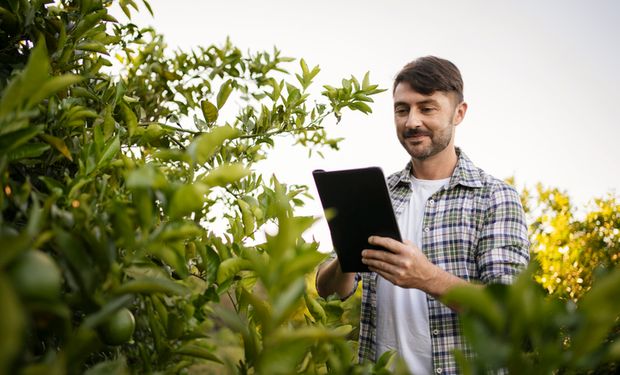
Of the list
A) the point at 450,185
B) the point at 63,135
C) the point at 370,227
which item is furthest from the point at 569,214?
the point at 63,135

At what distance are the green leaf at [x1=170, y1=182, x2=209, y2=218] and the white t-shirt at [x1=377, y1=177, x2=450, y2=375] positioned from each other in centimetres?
168

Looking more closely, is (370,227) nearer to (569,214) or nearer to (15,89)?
(15,89)

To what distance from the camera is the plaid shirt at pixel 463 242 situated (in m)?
2.11

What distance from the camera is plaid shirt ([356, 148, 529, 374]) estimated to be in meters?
2.11

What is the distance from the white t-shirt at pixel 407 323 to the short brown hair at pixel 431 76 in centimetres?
68

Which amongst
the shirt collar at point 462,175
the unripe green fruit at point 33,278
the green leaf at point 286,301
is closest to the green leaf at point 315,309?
the green leaf at point 286,301

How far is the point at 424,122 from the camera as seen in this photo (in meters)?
2.63

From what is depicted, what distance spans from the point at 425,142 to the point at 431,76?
0.35 m

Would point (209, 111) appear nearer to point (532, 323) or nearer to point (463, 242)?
point (532, 323)

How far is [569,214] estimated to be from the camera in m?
9.07

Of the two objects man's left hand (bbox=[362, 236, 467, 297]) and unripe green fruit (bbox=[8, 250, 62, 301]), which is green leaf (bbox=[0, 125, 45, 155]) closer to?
unripe green fruit (bbox=[8, 250, 62, 301])

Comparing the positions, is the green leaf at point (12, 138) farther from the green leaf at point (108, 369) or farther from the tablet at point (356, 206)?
the tablet at point (356, 206)

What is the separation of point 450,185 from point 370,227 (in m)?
0.74

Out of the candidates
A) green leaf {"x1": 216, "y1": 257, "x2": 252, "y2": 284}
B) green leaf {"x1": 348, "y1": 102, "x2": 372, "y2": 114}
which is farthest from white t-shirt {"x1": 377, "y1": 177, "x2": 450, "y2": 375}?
green leaf {"x1": 216, "y1": 257, "x2": 252, "y2": 284}
